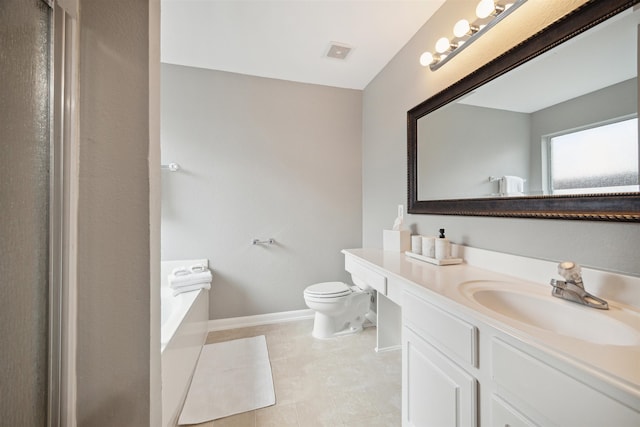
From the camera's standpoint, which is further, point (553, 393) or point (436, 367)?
point (436, 367)

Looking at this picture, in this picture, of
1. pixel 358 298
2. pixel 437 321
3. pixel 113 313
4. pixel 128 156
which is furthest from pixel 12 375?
pixel 358 298

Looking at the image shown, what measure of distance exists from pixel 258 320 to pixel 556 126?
259 cm

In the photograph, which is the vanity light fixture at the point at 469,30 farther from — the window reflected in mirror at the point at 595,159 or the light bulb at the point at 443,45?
the window reflected in mirror at the point at 595,159

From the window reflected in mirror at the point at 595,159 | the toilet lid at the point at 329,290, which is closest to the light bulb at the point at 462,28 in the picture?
A: the window reflected in mirror at the point at 595,159

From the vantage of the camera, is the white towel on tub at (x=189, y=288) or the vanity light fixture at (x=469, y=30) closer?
the vanity light fixture at (x=469, y=30)

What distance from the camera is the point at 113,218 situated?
674 mm

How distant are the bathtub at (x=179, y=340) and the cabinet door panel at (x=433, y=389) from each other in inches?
43.7

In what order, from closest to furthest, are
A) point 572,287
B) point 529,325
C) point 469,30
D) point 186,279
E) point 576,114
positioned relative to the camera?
1. point 529,325
2. point 572,287
3. point 576,114
4. point 469,30
5. point 186,279

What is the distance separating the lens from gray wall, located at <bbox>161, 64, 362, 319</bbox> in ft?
7.41

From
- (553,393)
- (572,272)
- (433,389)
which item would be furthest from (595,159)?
(433,389)

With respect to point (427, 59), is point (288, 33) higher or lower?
higher

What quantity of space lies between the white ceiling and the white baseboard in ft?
7.93

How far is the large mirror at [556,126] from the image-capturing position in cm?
82

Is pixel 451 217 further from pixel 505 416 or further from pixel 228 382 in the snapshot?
pixel 228 382
